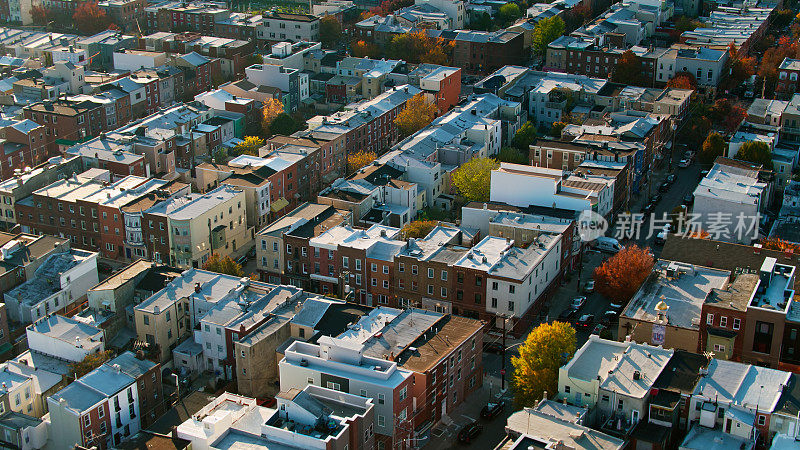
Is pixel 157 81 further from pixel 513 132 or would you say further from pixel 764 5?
pixel 764 5

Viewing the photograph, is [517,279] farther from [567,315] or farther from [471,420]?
[471,420]

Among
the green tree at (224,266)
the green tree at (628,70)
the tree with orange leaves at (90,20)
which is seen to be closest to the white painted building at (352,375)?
the green tree at (224,266)

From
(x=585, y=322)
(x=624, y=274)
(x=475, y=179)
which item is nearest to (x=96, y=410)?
(x=585, y=322)

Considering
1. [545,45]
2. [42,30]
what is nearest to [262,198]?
[545,45]

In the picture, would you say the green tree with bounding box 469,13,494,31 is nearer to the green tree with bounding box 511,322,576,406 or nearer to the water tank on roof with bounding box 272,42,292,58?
the water tank on roof with bounding box 272,42,292,58

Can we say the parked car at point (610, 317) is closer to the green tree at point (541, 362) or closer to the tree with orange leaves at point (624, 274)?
the tree with orange leaves at point (624, 274)

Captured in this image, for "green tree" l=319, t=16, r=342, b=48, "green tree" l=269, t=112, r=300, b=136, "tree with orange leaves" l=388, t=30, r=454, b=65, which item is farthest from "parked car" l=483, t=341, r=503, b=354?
"green tree" l=319, t=16, r=342, b=48

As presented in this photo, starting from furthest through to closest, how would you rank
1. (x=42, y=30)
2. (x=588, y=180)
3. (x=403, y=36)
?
(x=42, y=30)
(x=403, y=36)
(x=588, y=180)
